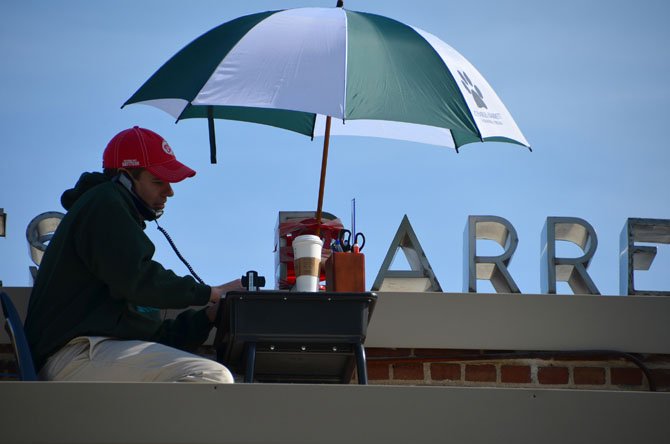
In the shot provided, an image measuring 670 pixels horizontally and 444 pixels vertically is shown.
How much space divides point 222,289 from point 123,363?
470mm

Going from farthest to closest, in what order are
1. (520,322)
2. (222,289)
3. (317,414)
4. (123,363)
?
(520,322) < (222,289) < (123,363) < (317,414)

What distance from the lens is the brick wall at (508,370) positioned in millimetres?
5340

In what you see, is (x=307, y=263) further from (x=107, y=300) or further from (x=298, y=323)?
(x=107, y=300)

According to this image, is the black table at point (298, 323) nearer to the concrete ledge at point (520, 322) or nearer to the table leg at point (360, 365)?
the table leg at point (360, 365)

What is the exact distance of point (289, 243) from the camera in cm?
531

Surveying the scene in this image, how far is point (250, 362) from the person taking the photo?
13.6 ft

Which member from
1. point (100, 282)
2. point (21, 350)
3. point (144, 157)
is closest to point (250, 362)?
point (100, 282)

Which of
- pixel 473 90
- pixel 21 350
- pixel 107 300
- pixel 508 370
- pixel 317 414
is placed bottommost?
pixel 508 370

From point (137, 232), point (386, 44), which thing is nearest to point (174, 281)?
point (137, 232)

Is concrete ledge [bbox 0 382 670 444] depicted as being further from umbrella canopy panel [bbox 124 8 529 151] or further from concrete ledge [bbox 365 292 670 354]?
concrete ledge [bbox 365 292 670 354]

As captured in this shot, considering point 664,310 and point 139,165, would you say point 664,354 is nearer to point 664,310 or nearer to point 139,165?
point 664,310

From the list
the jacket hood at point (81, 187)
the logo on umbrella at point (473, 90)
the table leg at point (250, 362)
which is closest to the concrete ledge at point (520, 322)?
the logo on umbrella at point (473, 90)

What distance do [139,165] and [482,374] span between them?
1838 millimetres

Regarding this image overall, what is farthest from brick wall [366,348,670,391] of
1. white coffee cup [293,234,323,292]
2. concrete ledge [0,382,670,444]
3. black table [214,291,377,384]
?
concrete ledge [0,382,670,444]
